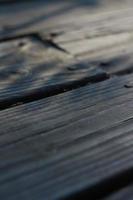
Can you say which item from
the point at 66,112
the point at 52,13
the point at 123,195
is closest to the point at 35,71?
the point at 66,112

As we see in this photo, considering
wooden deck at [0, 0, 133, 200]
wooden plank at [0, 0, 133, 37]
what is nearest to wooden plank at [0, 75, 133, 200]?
wooden deck at [0, 0, 133, 200]

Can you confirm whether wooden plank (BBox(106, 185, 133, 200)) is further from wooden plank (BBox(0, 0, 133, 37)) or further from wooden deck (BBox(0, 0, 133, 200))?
wooden plank (BBox(0, 0, 133, 37))

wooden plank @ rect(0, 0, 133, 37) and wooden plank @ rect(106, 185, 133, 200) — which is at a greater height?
wooden plank @ rect(0, 0, 133, 37)

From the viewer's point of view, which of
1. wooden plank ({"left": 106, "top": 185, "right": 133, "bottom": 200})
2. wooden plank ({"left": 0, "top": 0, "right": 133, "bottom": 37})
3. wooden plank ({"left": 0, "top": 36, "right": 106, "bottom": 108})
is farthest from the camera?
wooden plank ({"left": 0, "top": 0, "right": 133, "bottom": 37})

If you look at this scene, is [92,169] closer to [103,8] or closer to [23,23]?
[23,23]

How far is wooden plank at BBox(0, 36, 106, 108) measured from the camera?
93 centimetres

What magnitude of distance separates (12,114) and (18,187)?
0.84 feet

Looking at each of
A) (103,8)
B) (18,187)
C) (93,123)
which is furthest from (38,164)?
(103,8)

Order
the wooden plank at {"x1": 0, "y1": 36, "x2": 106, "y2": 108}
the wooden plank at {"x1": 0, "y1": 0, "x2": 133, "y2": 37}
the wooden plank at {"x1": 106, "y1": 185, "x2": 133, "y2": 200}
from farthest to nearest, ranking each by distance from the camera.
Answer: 1. the wooden plank at {"x1": 0, "y1": 0, "x2": 133, "y2": 37}
2. the wooden plank at {"x1": 0, "y1": 36, "x2": 106, "y2": 108}
3. the wooden plank at {"x1": 106, "y1": 185, "x2": 133, "y2": 200}

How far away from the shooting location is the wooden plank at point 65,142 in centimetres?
59

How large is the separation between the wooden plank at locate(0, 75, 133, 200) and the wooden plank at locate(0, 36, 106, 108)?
59 millimetres

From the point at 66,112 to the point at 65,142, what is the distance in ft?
0.41

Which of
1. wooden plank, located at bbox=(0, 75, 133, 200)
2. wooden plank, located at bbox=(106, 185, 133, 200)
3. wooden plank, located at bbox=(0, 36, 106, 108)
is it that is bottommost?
wooden plank, located at bbox=(106, 185, 133, 200)

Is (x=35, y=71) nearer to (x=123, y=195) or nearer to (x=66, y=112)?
(x=66, y=112)
